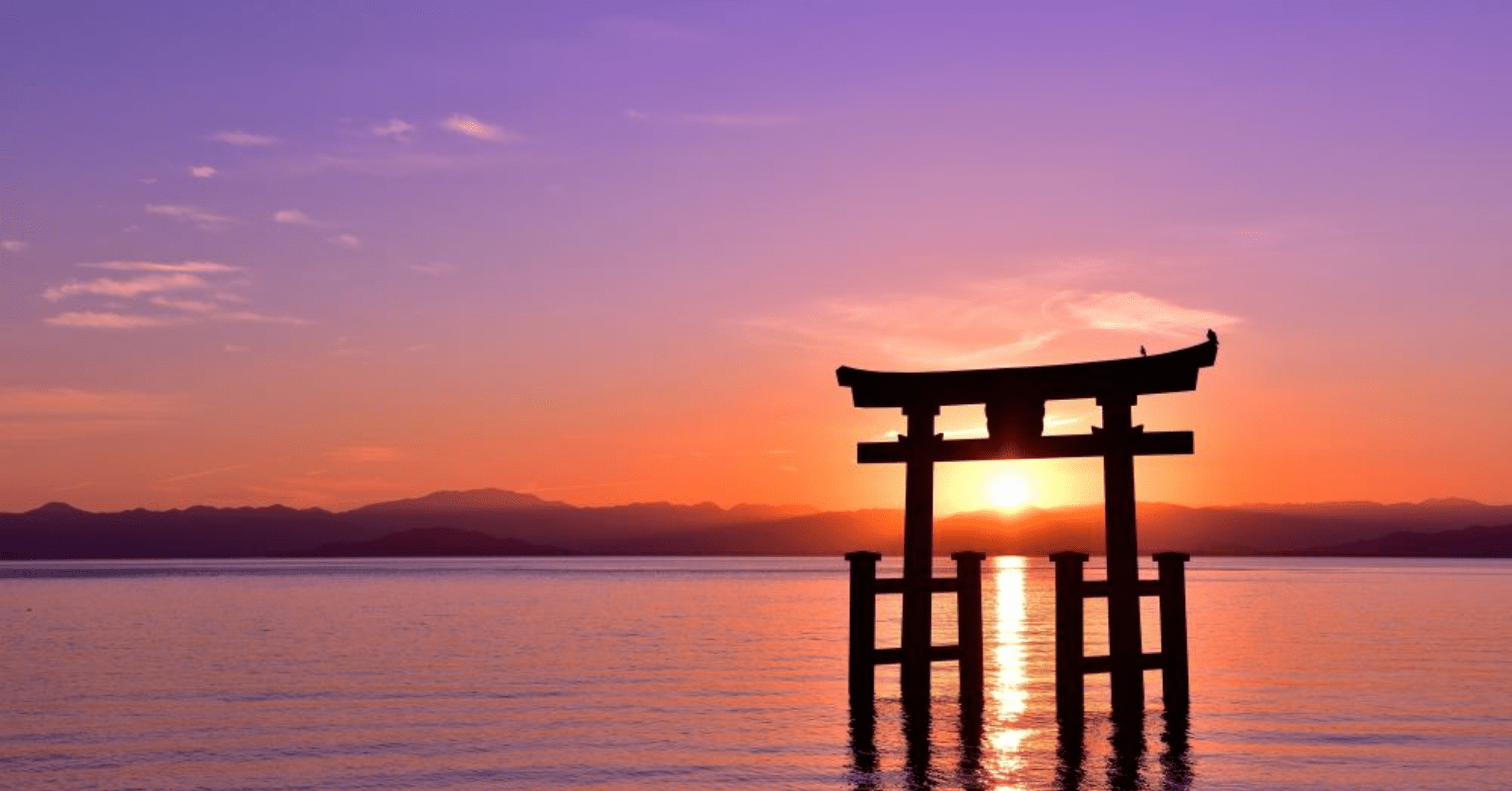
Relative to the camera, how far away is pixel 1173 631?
923 inches

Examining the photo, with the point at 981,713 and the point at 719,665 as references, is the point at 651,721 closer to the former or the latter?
the point at 981,713

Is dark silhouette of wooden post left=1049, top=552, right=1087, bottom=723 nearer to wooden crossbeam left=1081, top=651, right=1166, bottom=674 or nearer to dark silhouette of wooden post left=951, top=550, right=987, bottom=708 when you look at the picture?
wooden crossbeam left=1081, top=651, right=1166, bottom=674

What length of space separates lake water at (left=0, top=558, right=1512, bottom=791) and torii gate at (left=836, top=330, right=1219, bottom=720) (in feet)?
3.08

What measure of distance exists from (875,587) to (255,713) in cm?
1105

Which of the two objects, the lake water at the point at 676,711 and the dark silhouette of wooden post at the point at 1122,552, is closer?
the lake water at the point at 676,711

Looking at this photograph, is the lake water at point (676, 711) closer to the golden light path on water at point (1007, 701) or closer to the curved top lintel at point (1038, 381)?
the golden light path on water at point (1007, 701)

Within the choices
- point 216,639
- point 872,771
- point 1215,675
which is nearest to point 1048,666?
point 1215,675

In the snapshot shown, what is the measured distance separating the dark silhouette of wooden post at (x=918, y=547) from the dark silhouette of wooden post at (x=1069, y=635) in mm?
2531

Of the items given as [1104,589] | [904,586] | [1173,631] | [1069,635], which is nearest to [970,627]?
[904,586]

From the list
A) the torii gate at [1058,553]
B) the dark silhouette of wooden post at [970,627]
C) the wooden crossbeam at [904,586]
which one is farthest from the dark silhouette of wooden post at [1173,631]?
the wooden crossbeam at [904,586]

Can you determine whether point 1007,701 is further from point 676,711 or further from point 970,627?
point 676,711

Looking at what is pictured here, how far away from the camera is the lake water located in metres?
19.9

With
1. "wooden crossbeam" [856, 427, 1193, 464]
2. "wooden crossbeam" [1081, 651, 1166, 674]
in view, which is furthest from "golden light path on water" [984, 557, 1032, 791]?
"wooden crossbeam" [856, 427, 1193, 464]

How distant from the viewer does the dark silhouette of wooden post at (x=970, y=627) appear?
24.6 meters
